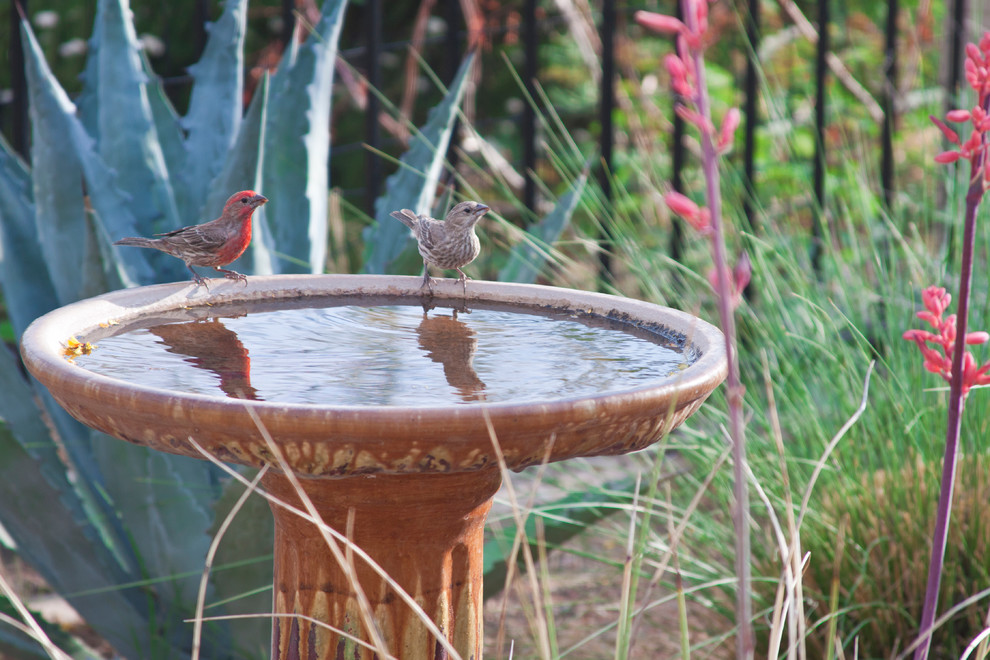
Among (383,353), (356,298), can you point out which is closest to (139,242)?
(356,298)

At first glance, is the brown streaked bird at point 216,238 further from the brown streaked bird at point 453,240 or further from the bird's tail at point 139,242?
the brown streaked bird at point 453,240

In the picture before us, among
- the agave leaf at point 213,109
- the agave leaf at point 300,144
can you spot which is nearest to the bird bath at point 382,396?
the agave leaf at point 300,144

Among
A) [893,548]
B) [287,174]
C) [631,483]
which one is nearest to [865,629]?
[893,548]

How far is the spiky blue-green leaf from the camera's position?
2463mm

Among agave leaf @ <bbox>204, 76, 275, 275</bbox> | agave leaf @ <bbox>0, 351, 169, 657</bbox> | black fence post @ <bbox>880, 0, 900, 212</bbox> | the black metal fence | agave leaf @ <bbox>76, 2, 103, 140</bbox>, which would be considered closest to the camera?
agave leaf @ <bbox>0, 351, 169, 657</bbox>

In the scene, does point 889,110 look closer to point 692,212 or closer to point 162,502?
point 162,502

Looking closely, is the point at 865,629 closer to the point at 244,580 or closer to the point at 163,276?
the point at 244,580

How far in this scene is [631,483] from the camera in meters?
2.50

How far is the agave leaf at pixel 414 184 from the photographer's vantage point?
253 cm

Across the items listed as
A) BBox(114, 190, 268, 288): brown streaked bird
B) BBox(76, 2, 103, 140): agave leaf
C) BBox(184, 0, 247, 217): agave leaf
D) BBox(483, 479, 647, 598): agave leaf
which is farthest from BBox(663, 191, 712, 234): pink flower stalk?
BBox(76, 2, 103, 140): agave leaf

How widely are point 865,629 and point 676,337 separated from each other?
969 millimetres

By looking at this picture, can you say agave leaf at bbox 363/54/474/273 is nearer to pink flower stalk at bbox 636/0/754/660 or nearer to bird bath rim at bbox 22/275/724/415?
bird bath rim at bbox 22/275/724/415

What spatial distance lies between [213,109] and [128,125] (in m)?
0.21

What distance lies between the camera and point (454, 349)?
1682 mm
